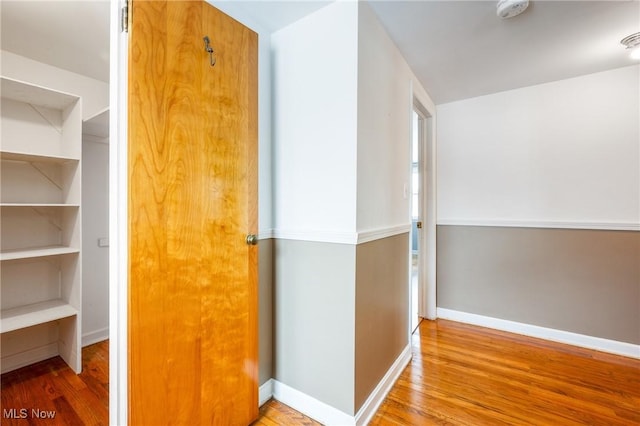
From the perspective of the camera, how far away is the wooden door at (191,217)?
1076 millimetres

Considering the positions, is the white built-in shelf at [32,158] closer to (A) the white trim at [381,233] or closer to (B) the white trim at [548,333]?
(A) the white trim at [381,233]

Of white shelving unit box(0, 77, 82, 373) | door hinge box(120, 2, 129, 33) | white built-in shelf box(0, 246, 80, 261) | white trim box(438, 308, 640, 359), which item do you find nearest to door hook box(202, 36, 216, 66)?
door hinge box(120, 2, 129, 33)

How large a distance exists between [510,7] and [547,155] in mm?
1505

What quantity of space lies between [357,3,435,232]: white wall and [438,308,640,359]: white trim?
1.44 meters

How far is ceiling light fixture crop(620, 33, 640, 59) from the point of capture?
183cm

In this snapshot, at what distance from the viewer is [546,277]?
251 centimetres

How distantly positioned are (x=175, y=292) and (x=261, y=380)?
0.85 meters

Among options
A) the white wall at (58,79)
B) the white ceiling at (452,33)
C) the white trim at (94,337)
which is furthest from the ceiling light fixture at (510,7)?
the white trim at (94,337)

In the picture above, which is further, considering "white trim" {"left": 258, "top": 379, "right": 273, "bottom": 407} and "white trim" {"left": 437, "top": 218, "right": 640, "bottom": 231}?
"white trim" {"left": 437, "top": 218, "right": 640, "bottom": 231}

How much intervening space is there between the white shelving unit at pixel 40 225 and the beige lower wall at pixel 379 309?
197 cm

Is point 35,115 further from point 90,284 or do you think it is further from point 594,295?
point 594,295

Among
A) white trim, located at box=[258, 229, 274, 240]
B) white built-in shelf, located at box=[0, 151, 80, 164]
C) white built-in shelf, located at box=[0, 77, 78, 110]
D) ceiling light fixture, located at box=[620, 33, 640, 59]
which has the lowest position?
white trim, located at box=[258, 229, 274, 240]

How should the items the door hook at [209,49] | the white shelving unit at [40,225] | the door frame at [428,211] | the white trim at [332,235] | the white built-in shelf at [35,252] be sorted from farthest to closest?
the door frame at [428,211], the white shelving unit at [40,225], the white built-in shelf at [35,252], the white trim at [332,235], the door hook at [209,49]

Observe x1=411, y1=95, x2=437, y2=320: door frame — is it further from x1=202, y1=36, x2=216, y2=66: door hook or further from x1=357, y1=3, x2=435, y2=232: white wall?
x1=202, y1=36, x2=216, y2=66: door hook
